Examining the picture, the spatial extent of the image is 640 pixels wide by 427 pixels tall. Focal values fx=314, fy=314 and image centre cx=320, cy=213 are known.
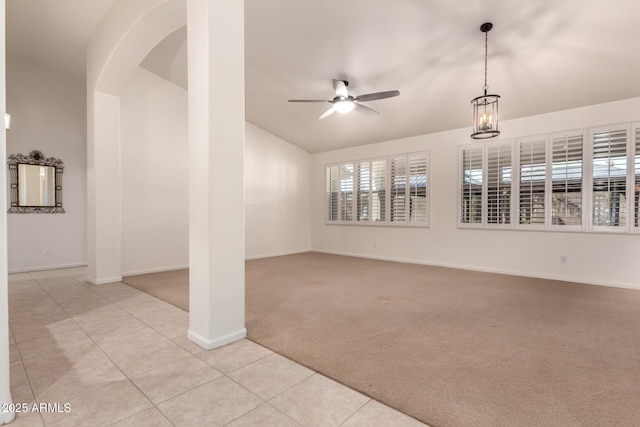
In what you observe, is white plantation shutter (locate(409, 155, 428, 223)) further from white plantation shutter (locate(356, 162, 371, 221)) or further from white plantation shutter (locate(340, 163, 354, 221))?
white plantation shutter (locate(340, 163, 354, 221))

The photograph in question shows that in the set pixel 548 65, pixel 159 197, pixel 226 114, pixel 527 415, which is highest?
pixel 548 65

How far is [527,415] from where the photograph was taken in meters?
1.64

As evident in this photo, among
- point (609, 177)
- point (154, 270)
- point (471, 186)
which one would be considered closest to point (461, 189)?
point (471, 186)

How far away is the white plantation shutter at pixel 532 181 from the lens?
493cm

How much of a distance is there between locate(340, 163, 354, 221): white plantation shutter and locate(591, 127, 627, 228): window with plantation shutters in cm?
429

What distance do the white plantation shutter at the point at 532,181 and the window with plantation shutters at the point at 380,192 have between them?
1.57m

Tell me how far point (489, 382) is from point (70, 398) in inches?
96.3

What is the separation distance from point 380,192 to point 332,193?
4.44ft

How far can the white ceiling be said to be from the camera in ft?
10.4

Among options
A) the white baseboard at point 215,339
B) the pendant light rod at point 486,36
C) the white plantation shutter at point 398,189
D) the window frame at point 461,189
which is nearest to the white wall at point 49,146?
the white baseboard at point 215,339

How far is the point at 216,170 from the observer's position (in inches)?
92.0

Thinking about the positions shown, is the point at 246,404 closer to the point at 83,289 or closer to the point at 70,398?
the point at 70,398

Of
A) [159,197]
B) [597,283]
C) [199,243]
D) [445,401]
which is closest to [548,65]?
[597,283]

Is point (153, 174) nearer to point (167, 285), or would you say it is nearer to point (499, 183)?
point (167, 285)
